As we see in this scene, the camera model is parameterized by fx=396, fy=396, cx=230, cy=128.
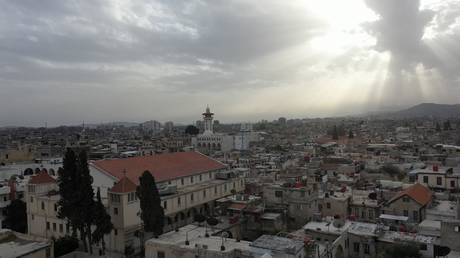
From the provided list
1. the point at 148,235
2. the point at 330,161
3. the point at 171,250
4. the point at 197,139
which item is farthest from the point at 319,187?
the point at 197,139

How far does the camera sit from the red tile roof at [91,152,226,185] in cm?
3766

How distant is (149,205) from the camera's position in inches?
1157

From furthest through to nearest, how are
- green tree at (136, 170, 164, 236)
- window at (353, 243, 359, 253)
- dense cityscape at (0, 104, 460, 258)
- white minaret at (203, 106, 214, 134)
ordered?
white minaret at (203, 106, 214, 134) < green tree at (136, 170, 164, 236) < window at (353, 243, 359, 253) < dense cityscape at (0, 104, 460, 258)

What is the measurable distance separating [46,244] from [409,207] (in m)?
27.9

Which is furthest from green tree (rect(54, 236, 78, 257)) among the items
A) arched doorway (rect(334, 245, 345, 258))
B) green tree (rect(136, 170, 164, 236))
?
arched doorway (rect(334, 245, 345, 258))

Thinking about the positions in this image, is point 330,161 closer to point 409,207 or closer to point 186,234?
point 409,207

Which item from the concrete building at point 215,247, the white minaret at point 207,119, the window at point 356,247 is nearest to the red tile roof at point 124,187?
the concrete building at point 215,247

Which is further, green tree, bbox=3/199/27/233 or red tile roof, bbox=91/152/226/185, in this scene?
green tree, bbox=3/199/27/233

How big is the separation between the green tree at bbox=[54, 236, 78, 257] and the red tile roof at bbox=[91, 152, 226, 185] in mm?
6853

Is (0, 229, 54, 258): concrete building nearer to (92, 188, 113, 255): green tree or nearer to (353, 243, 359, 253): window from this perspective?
(92, 188, 113, 255): green tree

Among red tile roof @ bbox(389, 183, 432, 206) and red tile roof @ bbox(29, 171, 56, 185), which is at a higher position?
red tile roof @ bbox(29, 171, 56, 185)

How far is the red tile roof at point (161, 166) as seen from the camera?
124ft

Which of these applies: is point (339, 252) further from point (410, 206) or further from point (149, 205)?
point (149, 205)

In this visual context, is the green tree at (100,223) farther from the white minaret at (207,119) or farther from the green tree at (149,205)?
the white minaret at (207,119)
